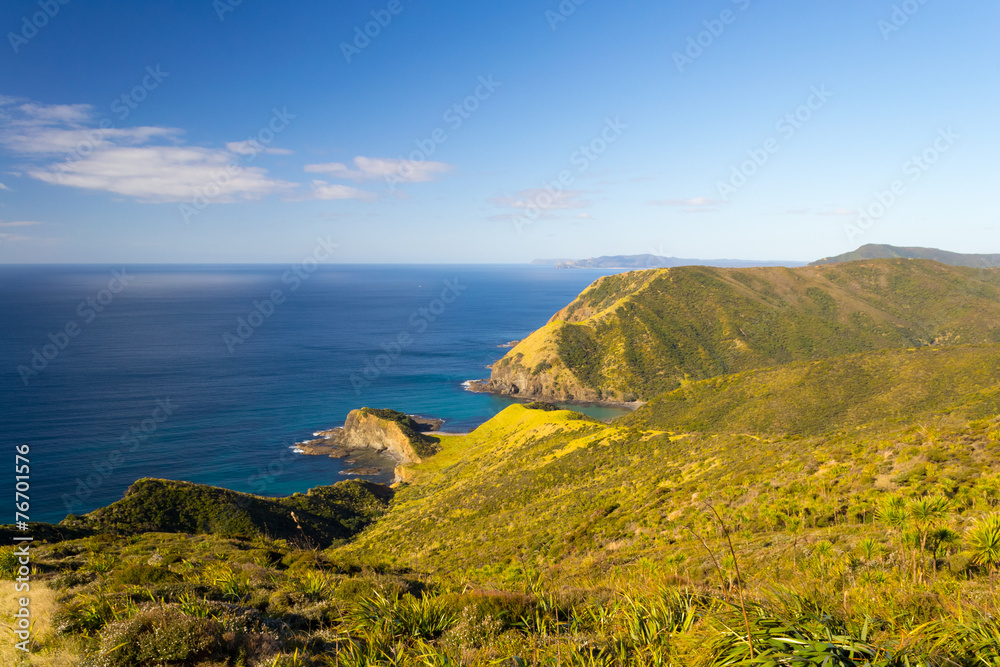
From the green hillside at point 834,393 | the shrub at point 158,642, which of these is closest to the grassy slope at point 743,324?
the green hillside at point 834,393

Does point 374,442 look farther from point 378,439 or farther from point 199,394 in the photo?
point 199,394

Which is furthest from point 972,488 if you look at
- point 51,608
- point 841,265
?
point 841,265

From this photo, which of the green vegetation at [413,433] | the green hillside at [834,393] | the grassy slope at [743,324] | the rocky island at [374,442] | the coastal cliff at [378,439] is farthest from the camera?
the grassy slope at [743,324]

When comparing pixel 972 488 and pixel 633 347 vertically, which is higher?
pixel 972 488

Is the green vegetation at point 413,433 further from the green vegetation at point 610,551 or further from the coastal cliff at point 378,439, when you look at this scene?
the green vegetation at point 610,551

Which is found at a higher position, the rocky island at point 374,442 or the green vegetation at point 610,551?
the green vegetation at point 610,551

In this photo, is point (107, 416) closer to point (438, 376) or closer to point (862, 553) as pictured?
point (438, 376)

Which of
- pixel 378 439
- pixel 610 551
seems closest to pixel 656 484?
pixel 610 551

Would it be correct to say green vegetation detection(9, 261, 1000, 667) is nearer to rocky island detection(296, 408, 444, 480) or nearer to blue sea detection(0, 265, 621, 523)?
rocky island detection(296, 408, 444, 480)
